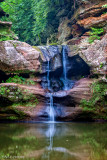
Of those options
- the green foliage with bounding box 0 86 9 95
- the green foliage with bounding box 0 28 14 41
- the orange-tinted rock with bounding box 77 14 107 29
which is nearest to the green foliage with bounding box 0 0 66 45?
the orange-tinted rock with bounding box 77 14 107 29

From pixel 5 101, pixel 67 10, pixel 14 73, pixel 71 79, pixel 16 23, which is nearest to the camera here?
pixel 5 101

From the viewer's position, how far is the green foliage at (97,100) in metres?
11.4

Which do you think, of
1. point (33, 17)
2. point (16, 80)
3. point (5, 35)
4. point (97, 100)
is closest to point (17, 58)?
point (16, 80)

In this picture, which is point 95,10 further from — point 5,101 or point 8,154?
point 8,154

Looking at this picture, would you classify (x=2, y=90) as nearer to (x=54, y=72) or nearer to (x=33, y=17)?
(x=54, y=72)

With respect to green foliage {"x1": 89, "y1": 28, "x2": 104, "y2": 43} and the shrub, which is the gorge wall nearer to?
the shrub

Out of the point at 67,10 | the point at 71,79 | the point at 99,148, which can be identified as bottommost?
the point at 99,148

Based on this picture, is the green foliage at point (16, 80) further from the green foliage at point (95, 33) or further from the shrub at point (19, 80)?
the green foliage at point (95, 33)

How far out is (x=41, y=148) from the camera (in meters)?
4.90

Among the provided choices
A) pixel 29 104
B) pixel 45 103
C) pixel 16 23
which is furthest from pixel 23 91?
pixel 16 23

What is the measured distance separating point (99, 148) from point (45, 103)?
7437 mm

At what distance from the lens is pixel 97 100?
11492 millimetres

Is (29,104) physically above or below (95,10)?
below

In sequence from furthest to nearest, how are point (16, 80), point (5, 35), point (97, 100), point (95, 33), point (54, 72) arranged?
point (54, 72) < point (95, 33) < point (5, 35) < point (16, 80) < point (97, 100)
